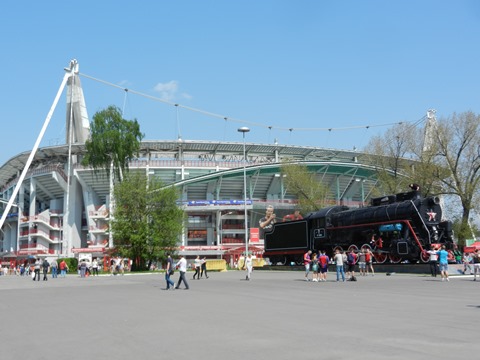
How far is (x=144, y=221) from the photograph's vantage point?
1984 inches

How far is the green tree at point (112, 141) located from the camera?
5719 cm

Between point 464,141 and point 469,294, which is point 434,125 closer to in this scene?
point 464,141

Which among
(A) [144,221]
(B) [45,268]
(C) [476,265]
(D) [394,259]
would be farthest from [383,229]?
(A) [144,221]

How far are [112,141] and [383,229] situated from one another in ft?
114

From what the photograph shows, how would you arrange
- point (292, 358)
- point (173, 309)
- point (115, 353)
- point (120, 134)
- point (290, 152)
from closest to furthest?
point (292, 358), point (115, 353), point (173, 309), point (120, 134), point (290, 152)

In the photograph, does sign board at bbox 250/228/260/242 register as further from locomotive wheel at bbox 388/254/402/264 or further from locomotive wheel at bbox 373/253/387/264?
locomotive wheel at bbox 388/254/402/264

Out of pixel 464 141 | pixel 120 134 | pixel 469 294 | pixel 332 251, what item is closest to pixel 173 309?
pixel 469 294

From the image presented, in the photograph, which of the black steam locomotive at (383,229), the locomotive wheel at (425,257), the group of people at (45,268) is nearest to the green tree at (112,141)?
the group of people at (45,268)

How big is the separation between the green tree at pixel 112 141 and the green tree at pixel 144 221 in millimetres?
6980

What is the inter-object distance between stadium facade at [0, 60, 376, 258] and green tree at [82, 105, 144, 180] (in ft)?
58.4

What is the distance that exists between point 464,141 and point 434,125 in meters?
3.88

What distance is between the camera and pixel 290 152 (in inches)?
3590

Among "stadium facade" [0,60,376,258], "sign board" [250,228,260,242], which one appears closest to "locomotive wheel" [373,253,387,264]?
"sign board" [250,228,260,242]

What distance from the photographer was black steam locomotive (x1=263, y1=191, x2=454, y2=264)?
30.1 metres
